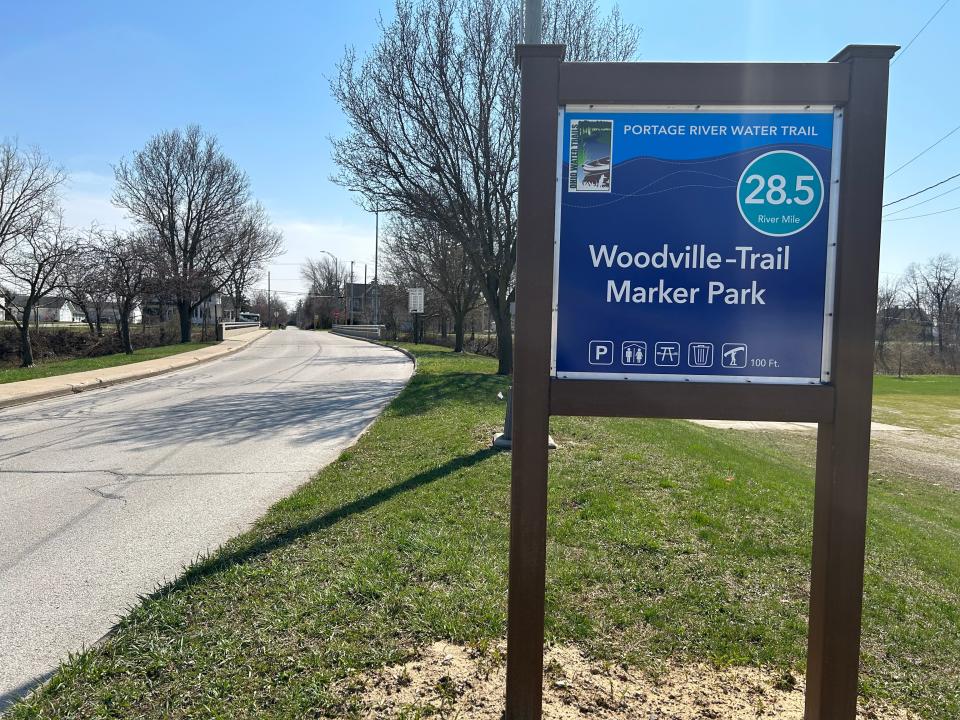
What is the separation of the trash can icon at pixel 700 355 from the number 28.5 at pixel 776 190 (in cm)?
62

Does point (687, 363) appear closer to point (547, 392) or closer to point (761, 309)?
point (761, 309)

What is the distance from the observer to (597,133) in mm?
2516

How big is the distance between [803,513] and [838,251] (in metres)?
3.71

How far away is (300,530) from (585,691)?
2773mm

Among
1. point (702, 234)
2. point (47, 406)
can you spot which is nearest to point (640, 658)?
point (702, 234)

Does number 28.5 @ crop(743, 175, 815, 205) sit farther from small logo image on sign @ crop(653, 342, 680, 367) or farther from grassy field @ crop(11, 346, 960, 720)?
grassy field @ crop(11, 346, 960, 720)

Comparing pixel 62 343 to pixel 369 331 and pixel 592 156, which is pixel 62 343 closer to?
pixel 369 331

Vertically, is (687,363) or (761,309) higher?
(761,309)

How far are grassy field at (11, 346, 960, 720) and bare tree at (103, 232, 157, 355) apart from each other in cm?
2209

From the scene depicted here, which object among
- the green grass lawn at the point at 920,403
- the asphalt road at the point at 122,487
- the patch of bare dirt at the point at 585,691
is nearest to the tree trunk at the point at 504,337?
the asphalt road at the point at 122,487

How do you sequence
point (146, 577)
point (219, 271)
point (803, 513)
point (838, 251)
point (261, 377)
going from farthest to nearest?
point (219, 271), point (261, 377), point (803, 513), point (146, 577), point (838, 251)

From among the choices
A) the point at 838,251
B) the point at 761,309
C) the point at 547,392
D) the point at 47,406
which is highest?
the point at 838,251

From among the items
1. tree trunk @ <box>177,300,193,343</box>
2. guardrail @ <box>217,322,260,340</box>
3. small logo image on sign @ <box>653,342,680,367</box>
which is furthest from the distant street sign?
small logo image on sign @ <box>653,342,680,367</box>

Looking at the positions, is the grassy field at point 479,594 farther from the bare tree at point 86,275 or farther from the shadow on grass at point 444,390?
the bare tree at point 86,275
